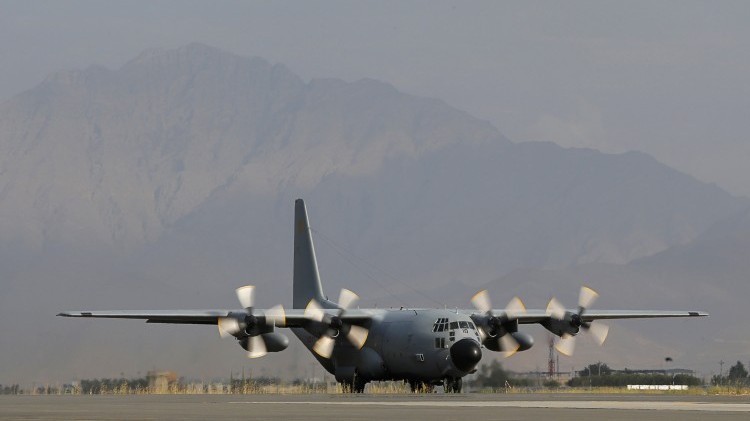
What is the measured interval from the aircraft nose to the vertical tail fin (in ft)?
44.5

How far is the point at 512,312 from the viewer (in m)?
63.2

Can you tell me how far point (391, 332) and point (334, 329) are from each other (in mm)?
2719

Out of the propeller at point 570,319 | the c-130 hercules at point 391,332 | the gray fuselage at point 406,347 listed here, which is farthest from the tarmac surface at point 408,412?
the propeller at point 570,319

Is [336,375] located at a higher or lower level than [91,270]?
lower

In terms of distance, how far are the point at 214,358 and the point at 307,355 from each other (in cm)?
486

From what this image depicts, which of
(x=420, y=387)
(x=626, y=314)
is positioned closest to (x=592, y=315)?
(x=626, y=314)

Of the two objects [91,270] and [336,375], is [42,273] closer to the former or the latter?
[91,270]

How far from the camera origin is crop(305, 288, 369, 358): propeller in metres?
61.6

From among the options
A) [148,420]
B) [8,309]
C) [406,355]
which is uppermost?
[8,309]

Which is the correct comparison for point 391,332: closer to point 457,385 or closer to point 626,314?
point 457,385

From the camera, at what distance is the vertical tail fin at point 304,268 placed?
69.8m

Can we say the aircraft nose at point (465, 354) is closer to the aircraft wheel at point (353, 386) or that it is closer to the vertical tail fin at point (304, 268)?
the aircraft wheel at point (353, 386)

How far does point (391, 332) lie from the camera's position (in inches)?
2376

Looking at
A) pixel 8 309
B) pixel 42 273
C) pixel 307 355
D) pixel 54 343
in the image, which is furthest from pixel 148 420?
pixel 42 273
